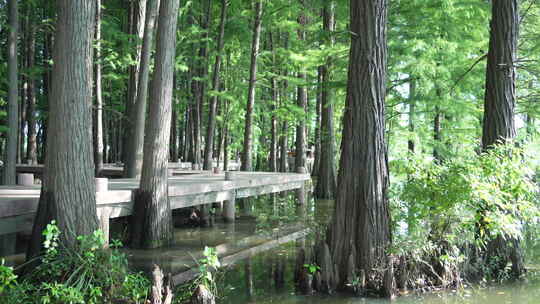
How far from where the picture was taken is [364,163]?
23.6 ft

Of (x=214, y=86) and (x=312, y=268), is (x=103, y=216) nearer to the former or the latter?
(x=312, y=268)

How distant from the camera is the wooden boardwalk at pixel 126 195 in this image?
22.8 ft

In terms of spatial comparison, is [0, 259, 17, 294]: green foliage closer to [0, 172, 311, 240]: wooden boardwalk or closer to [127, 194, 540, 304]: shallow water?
[0, 172, 311, 240]: wooden boardwalk

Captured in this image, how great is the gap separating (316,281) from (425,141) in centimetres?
1120

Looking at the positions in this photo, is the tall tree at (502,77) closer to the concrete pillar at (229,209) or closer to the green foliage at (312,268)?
the green foliage at (312,268)

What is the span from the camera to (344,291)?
6.90m

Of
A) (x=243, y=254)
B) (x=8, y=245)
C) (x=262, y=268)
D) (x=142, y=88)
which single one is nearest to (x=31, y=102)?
(x=142, y=88)

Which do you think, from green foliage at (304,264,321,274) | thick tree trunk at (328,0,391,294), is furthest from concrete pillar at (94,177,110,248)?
thick tree trunk at (328,0,391,294)

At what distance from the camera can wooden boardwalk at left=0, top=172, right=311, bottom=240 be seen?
22.8 feet

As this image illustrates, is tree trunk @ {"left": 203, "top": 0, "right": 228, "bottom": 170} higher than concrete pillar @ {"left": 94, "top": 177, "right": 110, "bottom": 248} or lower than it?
higher

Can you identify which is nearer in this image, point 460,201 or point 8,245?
point 460,201

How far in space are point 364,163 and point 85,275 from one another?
417 cm

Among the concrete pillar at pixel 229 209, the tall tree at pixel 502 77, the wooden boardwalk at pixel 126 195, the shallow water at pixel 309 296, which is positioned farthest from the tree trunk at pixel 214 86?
the tall tree at pixel 502 77

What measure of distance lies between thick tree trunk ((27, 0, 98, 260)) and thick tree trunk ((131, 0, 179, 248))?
291cm
